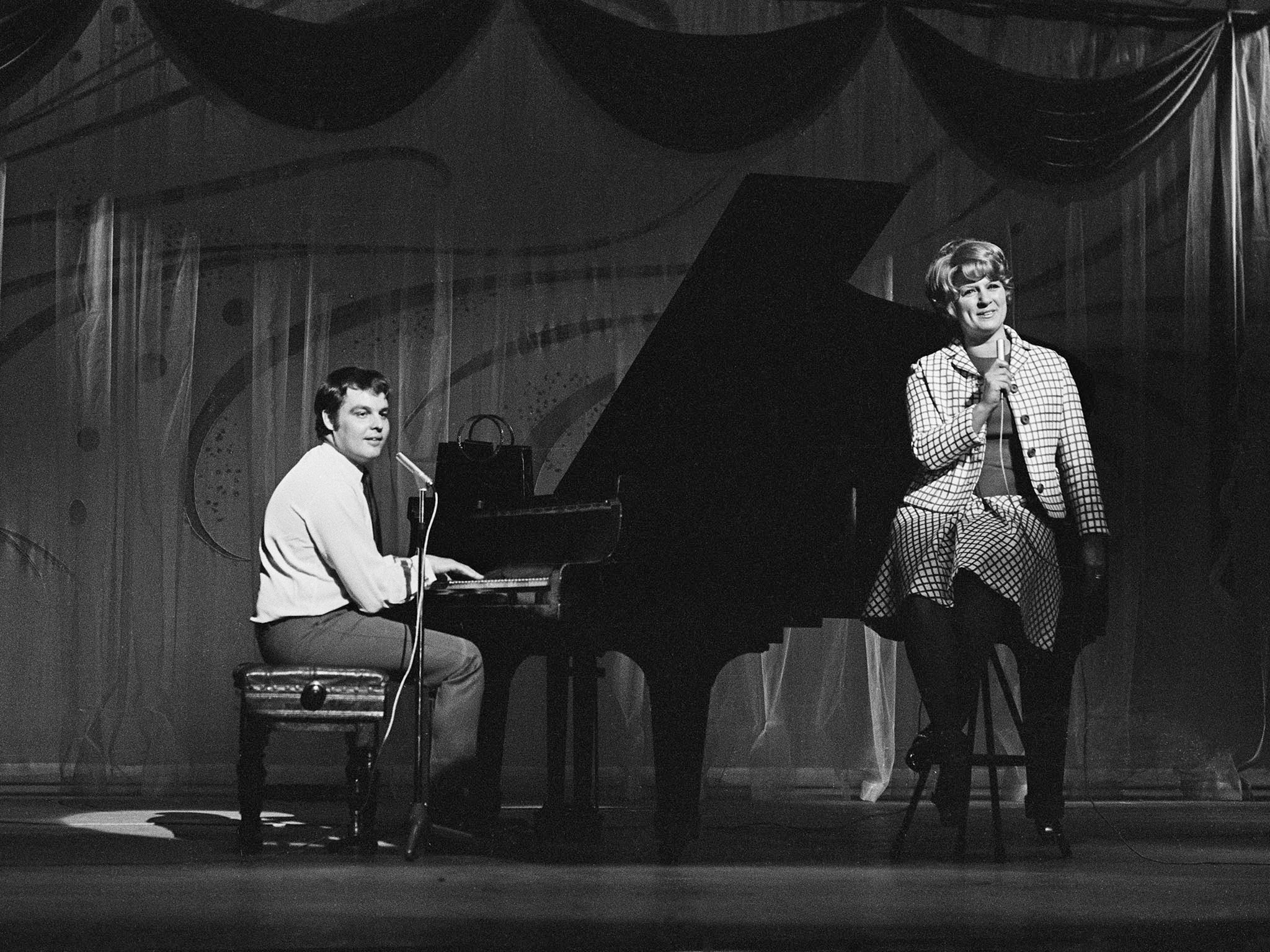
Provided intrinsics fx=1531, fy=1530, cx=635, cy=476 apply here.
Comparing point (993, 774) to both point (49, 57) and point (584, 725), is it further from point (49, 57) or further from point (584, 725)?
point (49, 57)

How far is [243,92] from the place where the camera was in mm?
5363

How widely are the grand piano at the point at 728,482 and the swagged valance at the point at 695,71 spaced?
207cm

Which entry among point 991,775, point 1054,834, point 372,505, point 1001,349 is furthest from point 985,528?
point 372,505

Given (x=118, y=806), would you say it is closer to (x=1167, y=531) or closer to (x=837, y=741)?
(x=837, y=741)

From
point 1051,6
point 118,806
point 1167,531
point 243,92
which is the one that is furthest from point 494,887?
point 1051,6

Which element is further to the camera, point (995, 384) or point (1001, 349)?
point (1001, 349)

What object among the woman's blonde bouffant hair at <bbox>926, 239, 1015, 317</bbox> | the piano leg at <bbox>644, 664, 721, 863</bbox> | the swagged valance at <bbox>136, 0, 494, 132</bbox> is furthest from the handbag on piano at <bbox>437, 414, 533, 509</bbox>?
the swagged valance at <bbox>136, 0, 494, 132</bbox>

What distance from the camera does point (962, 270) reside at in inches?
145

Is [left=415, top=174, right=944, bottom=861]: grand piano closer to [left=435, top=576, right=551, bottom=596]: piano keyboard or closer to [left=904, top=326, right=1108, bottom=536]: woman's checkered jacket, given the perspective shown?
[left=435, top=576, right=551, bottom=596]: piano keyboard

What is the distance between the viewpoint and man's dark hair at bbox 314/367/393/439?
386 centimetres

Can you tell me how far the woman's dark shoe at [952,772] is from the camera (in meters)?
3.42

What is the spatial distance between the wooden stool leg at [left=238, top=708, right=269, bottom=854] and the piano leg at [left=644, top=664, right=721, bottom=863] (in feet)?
3.14

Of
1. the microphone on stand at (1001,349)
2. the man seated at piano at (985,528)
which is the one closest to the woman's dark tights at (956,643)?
the man seated at piano at (985,528)

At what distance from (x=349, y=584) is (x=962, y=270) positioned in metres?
1.66
